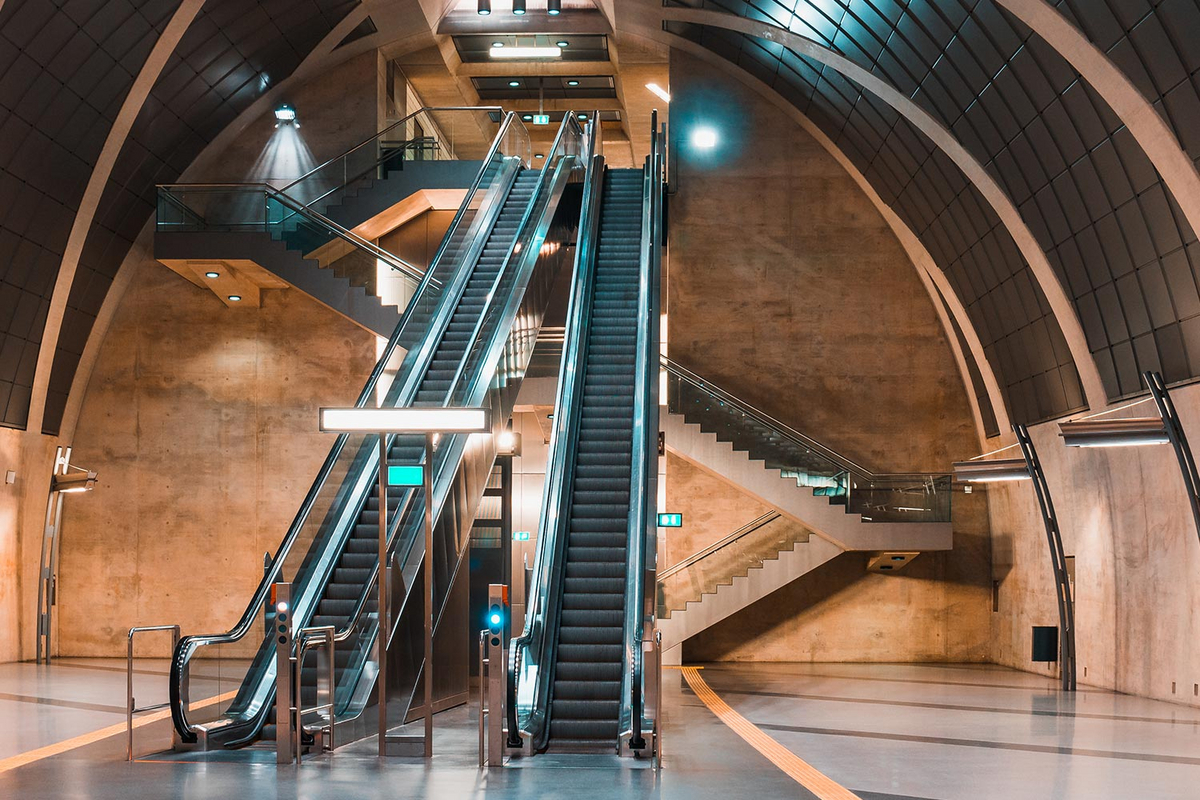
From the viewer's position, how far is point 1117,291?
14227 millimetres

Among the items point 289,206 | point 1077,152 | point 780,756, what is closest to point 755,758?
point 780,756

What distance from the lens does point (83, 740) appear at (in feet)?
34.1

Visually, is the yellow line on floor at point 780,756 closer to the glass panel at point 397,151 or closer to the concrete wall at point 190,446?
the concrete wall at point 190,446

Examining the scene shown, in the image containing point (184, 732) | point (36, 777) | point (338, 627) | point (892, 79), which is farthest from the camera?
point (892, 79)

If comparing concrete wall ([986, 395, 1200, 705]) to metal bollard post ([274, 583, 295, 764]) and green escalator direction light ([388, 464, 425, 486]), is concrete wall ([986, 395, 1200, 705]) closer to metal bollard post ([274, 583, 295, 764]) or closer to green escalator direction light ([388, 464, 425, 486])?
green escalator direction light ([388, 464, 425, 486])

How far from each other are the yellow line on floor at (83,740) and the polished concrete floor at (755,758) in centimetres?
9

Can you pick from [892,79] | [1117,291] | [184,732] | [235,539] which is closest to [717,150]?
[892,79]

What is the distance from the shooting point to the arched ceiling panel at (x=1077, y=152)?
12.5 m

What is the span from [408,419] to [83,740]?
14.5 ft

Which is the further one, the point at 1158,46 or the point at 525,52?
the point at 525,52

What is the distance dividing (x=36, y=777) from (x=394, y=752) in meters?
2.58

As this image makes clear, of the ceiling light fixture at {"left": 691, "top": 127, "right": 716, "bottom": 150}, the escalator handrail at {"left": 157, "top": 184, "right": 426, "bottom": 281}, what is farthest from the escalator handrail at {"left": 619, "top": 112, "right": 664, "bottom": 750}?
the ceiling light fixture at {"left": 691, "top": 127, "right": 716, "bottom": 150}

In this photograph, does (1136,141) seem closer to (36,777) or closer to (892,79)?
(892,79)

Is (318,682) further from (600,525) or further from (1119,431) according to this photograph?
(1119,431)
